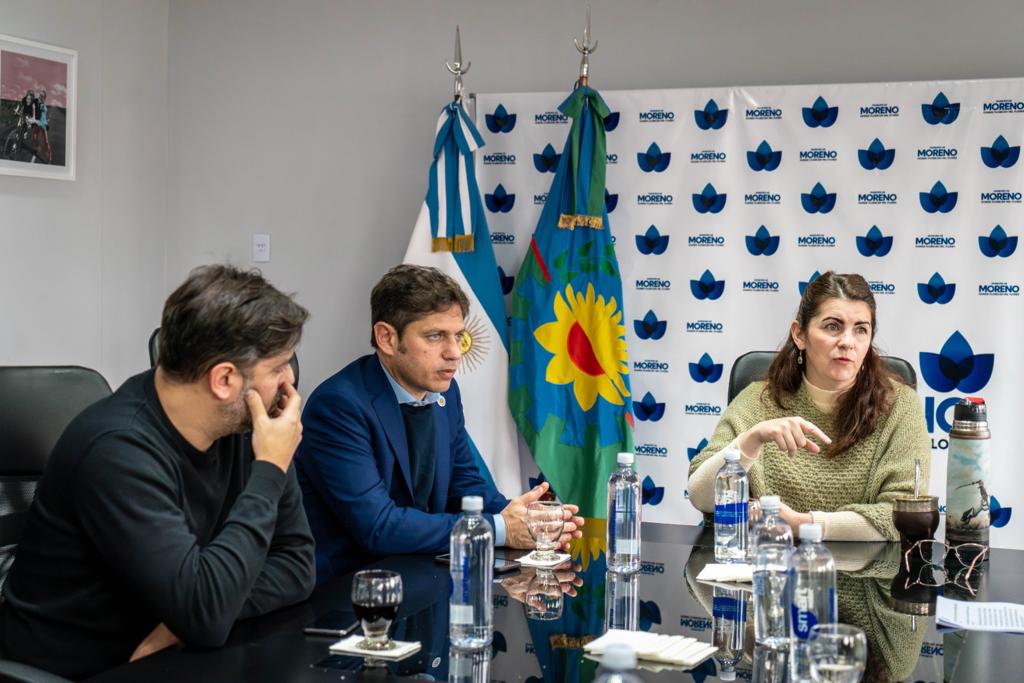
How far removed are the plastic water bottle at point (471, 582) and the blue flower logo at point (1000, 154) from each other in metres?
3.07

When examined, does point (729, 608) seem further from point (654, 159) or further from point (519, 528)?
point (654, 159)

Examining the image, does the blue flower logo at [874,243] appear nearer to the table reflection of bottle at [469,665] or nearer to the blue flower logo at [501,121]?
the blue flower logo at [501,121]

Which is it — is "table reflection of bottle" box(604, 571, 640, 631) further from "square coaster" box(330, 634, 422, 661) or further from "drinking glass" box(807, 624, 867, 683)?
"drinking glass" box(807, 624, 867, 683)

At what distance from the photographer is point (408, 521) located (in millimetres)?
2391

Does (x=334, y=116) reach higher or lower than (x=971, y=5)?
lower

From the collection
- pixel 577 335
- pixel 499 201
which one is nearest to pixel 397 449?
pixel 577 335

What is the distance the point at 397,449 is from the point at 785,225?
2319 millimetres

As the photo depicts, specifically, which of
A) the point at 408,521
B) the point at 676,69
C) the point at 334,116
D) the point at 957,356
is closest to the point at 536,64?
the point at 676,69

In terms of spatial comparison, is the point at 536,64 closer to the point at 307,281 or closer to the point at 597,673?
the point at 307,281

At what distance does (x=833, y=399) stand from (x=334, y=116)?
9.48 feet

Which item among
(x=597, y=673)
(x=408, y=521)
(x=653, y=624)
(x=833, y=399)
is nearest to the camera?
(x=597, y=673)

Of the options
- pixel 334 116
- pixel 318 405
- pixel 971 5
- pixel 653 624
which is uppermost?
pixel 971 5

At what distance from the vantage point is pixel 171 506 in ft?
5.82

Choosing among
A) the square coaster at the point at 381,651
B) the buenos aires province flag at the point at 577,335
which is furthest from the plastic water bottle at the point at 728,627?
the buenos aires province flag at the point at 577,335
